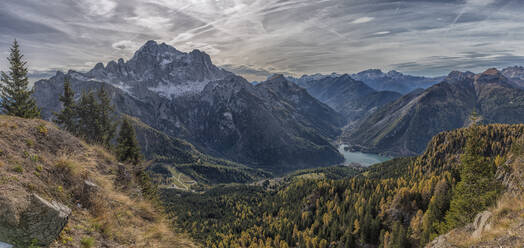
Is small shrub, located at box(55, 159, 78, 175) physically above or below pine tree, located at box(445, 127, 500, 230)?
above

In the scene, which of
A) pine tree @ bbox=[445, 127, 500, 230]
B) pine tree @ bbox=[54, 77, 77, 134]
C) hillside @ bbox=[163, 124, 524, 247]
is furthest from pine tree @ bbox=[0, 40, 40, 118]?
pine tree @ bbox=[445, 127, 500, 230]

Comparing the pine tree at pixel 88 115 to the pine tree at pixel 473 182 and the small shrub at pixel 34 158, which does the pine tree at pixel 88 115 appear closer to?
the small shrub at pixel 34 158

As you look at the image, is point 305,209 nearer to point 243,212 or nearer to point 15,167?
point 243,212

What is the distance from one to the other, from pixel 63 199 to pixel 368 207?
97.8 metres

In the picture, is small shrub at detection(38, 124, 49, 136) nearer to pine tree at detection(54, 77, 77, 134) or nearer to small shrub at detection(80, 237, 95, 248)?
small shrub at detection(80, 237, 95, 248)

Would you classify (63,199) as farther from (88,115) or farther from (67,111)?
(88,115)

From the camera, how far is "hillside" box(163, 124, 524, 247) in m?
60.7

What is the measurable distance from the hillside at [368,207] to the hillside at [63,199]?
37.2m

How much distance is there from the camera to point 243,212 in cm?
15862

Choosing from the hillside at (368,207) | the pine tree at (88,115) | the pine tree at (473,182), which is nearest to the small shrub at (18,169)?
the hillside at (368,207)

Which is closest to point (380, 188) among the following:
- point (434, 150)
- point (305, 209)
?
point (305, 209)

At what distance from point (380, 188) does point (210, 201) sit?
135 meters

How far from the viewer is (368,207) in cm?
8938

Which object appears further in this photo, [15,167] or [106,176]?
[106,176]
